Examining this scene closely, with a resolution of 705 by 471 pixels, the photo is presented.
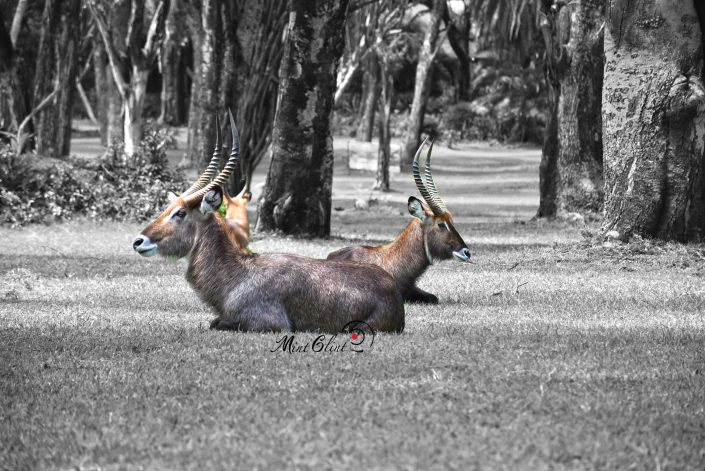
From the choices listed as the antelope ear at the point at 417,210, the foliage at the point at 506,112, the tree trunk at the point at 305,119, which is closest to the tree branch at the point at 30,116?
the tree trunk at the point at 305,119

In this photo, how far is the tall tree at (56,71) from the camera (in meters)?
21.5

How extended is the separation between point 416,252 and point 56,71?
14.8 m

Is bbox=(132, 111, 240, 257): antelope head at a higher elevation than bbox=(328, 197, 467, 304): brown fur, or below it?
higher

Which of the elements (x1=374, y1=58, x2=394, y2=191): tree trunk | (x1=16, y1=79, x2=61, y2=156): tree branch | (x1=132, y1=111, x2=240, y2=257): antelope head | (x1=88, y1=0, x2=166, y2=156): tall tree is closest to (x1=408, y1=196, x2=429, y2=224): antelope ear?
(x1=132, y1=111, x2=240, y2=257): antelope head

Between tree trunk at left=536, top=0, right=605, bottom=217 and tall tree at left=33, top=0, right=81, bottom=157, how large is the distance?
→ 9.76m

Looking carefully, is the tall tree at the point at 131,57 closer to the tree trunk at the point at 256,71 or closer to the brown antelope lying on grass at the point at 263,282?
the tree trunk at the point at 256,71

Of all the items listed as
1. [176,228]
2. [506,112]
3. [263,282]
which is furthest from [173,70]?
[263,282]

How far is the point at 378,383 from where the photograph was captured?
593 centimetres

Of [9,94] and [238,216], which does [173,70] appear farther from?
[238,216]

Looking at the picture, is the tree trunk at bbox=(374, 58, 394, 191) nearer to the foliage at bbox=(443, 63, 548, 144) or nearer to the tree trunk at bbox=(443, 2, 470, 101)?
the foliage at bbox=(443, 63, 548, 144)

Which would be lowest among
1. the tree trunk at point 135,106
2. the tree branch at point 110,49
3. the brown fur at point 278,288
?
the brown fur at point 278,288

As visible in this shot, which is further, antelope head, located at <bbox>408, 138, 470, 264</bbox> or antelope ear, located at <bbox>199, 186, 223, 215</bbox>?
antelope head, located at <bbox>408, 138, 470, 264</bbox>

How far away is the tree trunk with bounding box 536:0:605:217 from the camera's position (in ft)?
56.8

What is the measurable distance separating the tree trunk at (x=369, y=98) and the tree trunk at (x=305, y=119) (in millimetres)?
18447
